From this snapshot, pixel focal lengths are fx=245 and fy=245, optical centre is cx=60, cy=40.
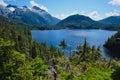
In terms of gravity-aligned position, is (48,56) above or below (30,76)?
below

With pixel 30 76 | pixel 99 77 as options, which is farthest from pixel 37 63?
pixel 99 77

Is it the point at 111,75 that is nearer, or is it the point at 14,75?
the point at 14,75

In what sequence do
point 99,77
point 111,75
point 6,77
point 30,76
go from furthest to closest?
1. point 111,75
2. point 99,77
3. point 30,76
4. point 6,77

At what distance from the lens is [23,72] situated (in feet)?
99.4


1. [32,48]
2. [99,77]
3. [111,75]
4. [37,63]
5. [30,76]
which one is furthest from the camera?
[32,48]

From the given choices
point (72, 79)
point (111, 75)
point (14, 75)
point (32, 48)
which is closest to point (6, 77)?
point (14, 75)

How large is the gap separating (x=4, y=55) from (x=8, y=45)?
1350 millimetres

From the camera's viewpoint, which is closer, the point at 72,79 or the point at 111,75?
the point at 72,79

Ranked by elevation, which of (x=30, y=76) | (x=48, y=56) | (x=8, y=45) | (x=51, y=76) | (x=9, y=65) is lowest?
(x=48, y=56)

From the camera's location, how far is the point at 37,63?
36.7 metres

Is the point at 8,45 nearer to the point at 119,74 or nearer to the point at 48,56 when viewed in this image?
the point at 119,74

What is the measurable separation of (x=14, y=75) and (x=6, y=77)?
101 cm

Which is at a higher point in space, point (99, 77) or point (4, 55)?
point (4, 55)

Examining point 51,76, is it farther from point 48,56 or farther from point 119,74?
point 48,56
